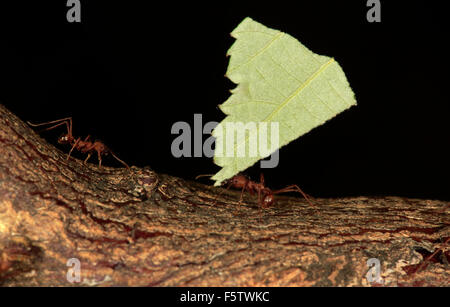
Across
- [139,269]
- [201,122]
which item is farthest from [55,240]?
[201,122]

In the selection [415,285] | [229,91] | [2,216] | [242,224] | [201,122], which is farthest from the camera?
[201,122]

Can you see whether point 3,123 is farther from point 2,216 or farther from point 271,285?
point 271,285

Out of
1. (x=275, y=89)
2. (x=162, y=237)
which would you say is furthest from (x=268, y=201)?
(x=162, y=237)

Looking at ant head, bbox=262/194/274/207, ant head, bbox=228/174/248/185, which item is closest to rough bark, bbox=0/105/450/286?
ant head, bbox=262/194/274/207

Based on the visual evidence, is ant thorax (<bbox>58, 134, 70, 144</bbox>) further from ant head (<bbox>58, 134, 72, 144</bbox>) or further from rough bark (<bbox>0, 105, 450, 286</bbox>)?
rough bark (<bbox>0, 105, 450, 286</bbox>)

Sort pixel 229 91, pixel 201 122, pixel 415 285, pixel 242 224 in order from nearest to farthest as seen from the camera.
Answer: pixel 415 285
pixel 242 224
pixel 229 91
pixel 201 122

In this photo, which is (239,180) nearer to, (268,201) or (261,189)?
(261,189)

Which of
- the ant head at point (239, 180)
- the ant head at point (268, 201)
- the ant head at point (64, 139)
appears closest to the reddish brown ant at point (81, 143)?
the ant head at point (64, 139)
